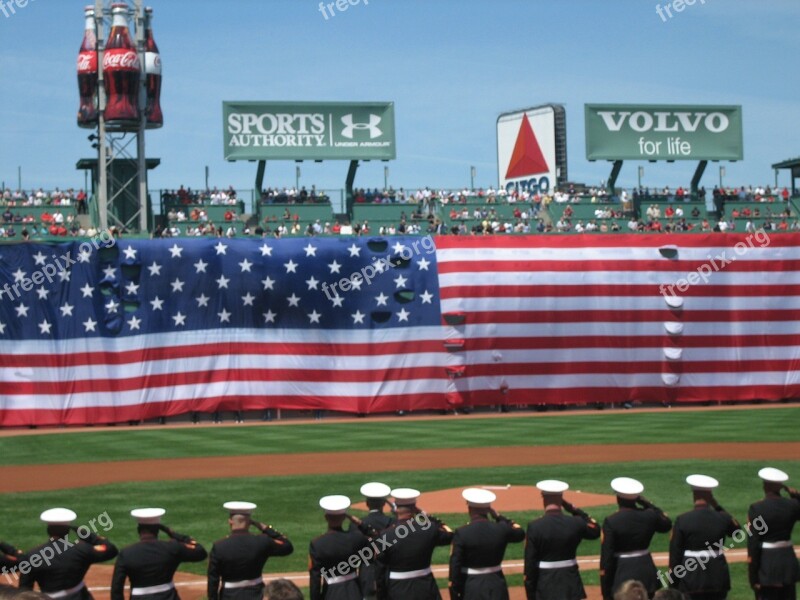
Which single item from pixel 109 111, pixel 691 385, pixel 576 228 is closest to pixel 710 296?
pixel 691 385

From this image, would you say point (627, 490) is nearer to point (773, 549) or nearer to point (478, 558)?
point (478, 558)

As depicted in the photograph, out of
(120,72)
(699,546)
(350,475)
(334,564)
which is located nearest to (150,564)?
(334,564)

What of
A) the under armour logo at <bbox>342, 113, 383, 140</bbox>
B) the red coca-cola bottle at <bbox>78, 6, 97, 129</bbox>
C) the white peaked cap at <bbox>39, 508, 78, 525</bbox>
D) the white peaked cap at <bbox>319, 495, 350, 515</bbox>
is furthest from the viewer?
the under armour logo at <bbox>342, 113, 383, 140</bbox>

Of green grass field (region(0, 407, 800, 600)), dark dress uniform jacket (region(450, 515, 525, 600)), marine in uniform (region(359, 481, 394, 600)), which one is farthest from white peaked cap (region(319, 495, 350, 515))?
green grass field (region(0, 407, 800, 600))

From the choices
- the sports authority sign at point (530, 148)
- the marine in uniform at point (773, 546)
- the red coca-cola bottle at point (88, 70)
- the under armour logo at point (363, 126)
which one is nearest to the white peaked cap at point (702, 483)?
the marine in uniform at point (773, 546)

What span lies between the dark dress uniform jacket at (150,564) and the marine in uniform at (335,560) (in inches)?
38.8

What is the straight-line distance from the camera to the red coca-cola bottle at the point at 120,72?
38.6 metres

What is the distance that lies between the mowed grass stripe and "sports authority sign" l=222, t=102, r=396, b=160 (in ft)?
44.6

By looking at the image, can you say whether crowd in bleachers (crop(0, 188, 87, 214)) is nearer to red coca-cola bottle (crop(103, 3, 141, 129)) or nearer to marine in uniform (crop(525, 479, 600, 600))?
red coca-cola bottle (crop(103, 3, 141, 129))

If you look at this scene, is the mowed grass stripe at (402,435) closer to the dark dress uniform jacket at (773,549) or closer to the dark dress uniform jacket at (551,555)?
the dark dress uniform jacket at (773,549)

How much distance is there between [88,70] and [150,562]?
33.1 m

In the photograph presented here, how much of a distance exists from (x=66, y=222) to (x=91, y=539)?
30.9m

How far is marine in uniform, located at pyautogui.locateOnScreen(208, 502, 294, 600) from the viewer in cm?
908

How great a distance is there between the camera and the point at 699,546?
980cm
